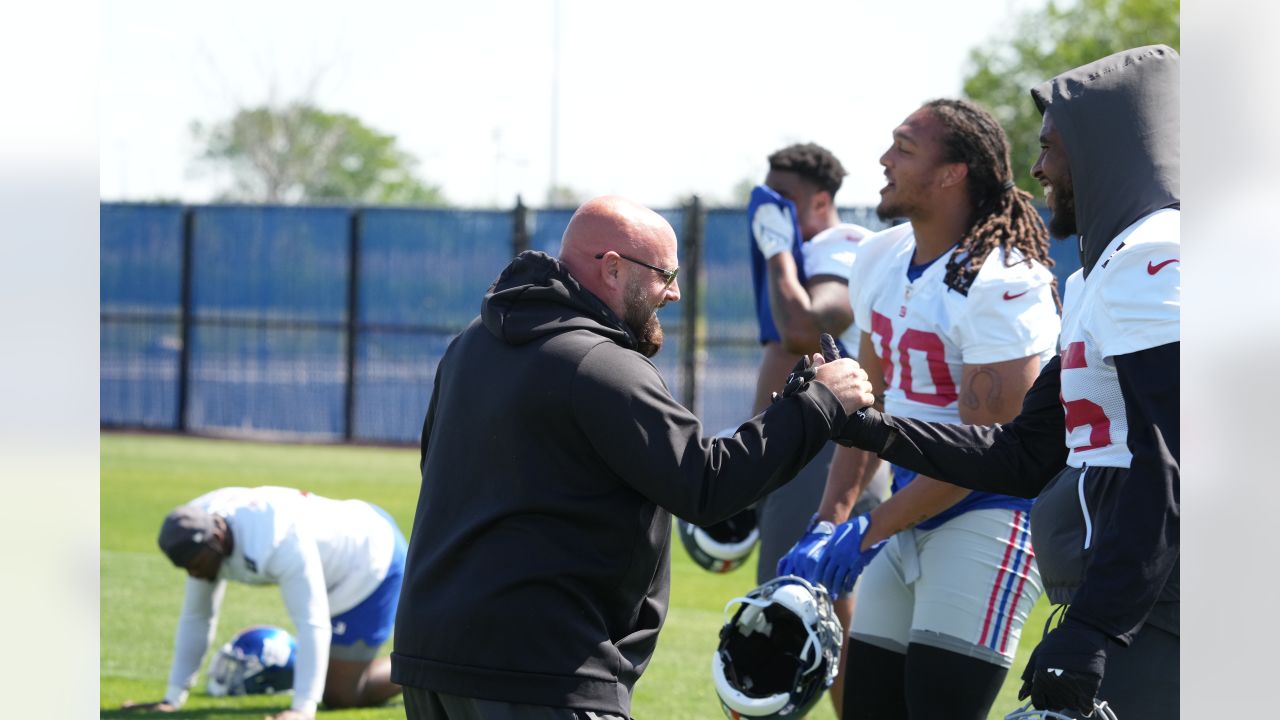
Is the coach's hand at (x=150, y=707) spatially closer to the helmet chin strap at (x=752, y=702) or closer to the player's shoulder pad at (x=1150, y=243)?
the helmet chin strap at (x=752, y=702)

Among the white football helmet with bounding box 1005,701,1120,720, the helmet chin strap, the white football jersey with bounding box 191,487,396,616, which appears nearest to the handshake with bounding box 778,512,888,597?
the helmet chin strap

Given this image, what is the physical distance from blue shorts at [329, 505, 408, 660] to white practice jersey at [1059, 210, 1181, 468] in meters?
4.07

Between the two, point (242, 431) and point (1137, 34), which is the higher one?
point (1137, 34)

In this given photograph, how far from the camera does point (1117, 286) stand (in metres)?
2.97

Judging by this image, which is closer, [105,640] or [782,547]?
[782,547]

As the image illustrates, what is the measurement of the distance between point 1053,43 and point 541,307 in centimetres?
3873

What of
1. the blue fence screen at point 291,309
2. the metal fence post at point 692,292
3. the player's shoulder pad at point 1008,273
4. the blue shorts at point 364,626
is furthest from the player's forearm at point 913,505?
the blue fence screen at point 291,309


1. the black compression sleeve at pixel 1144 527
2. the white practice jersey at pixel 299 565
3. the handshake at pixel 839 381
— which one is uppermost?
the handshake at pixel 839 381

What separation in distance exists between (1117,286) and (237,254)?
1967cm

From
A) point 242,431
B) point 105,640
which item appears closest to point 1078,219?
point 105,640

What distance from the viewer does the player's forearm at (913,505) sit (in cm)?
409

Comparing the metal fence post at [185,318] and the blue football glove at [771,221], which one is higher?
the blue football glove at [771,221]

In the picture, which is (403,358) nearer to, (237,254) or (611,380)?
(237,254)

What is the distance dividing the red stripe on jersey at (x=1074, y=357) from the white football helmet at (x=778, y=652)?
47.4 inches
